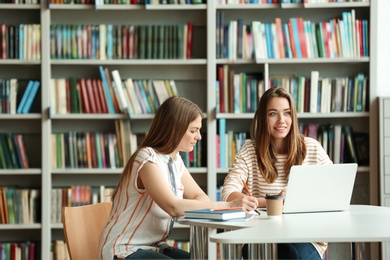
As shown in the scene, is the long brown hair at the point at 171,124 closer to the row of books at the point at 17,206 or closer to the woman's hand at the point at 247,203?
the woman's hand at the point at 247,203

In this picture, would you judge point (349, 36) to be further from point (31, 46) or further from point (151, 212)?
point (151, 212)

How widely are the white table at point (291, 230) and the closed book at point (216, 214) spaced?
0.13 ft

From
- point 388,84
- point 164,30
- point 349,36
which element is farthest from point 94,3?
point 388,84

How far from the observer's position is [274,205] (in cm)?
280

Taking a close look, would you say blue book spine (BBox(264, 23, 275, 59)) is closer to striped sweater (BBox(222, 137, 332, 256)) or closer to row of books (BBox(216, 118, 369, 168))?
row of books (BBox(216, 118, 369, 168))

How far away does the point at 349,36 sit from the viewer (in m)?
4.90

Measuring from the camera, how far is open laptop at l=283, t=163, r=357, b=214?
283 centimetres

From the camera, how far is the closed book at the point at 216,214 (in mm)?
2689

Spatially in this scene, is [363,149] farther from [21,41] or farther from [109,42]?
[21,41]

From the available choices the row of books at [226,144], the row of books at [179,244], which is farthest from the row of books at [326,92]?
the row of books at [179,244]

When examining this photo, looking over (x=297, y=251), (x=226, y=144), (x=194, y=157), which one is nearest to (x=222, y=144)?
(x=226, y=144)

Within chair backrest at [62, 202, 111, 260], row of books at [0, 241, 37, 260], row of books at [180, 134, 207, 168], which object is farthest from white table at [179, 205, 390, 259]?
row of books at [0, 241, 37, 260]

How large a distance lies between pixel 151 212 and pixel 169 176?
0.60 feet

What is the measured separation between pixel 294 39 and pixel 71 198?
5.98ft
